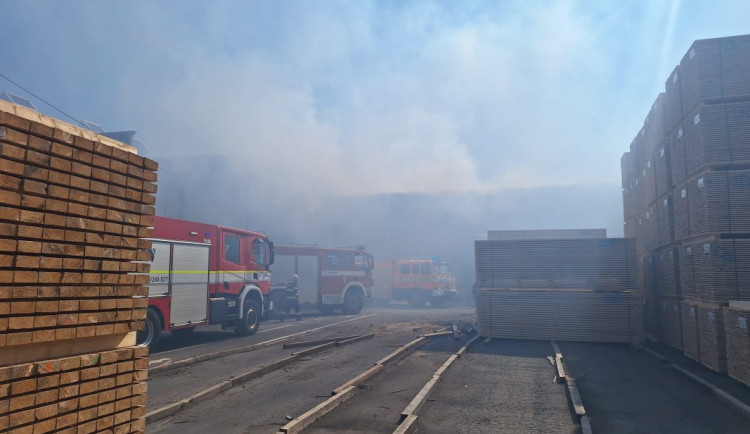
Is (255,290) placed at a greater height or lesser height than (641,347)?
greater

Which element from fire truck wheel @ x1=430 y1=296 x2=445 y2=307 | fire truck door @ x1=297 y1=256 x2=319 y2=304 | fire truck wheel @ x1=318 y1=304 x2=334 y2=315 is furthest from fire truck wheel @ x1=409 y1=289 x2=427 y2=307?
fire truck door @ x1=297 y1=256 x2=319 y2=304

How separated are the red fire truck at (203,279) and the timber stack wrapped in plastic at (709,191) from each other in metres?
9.37

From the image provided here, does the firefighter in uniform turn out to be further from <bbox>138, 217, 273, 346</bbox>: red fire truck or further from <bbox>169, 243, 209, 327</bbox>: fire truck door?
<bbox>169, 243, 209, 327</bbox>: fire truck door

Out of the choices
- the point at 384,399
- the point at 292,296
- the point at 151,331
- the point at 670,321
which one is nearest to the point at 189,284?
the point at 151,331

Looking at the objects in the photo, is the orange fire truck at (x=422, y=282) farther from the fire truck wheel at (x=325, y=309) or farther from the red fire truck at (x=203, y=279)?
the red fire truck at (x=203, y=279)

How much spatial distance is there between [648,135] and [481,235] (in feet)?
89.5

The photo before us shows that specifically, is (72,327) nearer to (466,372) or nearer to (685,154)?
(466,372)

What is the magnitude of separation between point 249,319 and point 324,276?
6.01 metres

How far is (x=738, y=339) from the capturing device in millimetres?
6562

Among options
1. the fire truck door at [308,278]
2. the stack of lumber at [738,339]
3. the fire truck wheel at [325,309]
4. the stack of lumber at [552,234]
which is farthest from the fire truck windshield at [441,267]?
the stack of lumber at [738,339]

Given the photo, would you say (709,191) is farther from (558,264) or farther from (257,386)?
(257,386)

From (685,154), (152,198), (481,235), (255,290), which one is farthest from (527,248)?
A: (481,235)

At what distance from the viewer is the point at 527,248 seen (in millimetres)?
10977

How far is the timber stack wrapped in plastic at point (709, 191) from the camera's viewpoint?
23.4 ft
